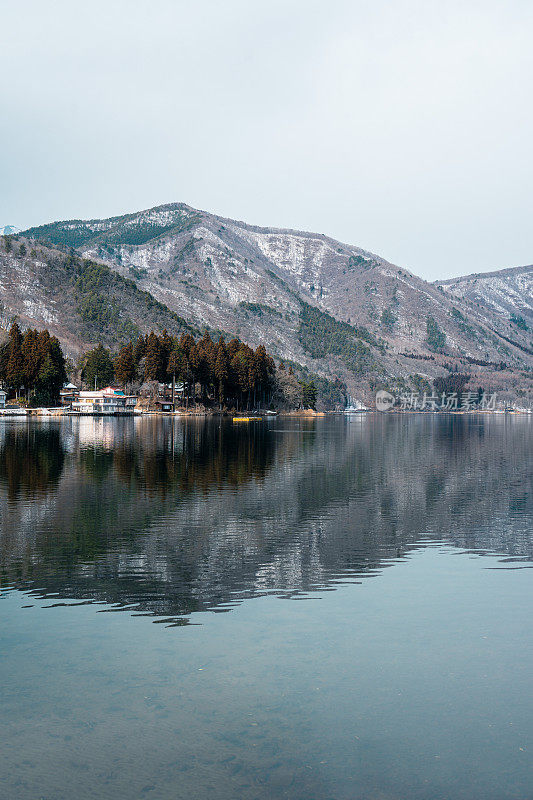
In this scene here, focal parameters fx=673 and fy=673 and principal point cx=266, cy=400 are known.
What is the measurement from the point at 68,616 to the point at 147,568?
5628 millimetres

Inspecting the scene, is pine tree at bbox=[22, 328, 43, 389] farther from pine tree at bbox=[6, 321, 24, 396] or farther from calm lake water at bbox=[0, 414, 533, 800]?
calm lake water at bbox=[0, 414, 533, 800]

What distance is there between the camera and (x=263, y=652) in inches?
666

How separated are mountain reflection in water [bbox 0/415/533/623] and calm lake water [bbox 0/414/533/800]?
0.18m

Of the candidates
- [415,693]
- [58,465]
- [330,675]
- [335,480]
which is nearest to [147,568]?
[330,675]

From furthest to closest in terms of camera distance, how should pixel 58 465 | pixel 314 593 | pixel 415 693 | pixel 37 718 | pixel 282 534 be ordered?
pixel 58 465
pixel 282 534
pixel 314 593
pixel 415 693
pixel 37 718

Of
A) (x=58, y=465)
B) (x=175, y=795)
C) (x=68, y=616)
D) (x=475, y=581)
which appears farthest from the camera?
(x=58, y=465)

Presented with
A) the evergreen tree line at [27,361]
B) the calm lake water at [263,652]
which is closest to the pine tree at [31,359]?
the evergreen tree line at [27,361]

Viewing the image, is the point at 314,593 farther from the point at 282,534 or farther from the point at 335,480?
the point at 335,480

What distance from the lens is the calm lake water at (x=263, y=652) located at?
11.7 m

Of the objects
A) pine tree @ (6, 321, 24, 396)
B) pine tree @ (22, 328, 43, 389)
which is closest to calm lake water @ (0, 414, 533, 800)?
pine tree @ (22, 328, 43, 389)

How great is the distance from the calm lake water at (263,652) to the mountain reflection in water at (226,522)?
0.59 ft

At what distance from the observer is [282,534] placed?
32188mm

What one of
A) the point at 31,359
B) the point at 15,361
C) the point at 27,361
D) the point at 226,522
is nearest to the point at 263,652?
the point at 226,522

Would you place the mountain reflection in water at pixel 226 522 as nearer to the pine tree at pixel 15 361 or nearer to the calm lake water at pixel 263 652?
the calm lake water at pixel 263 652
